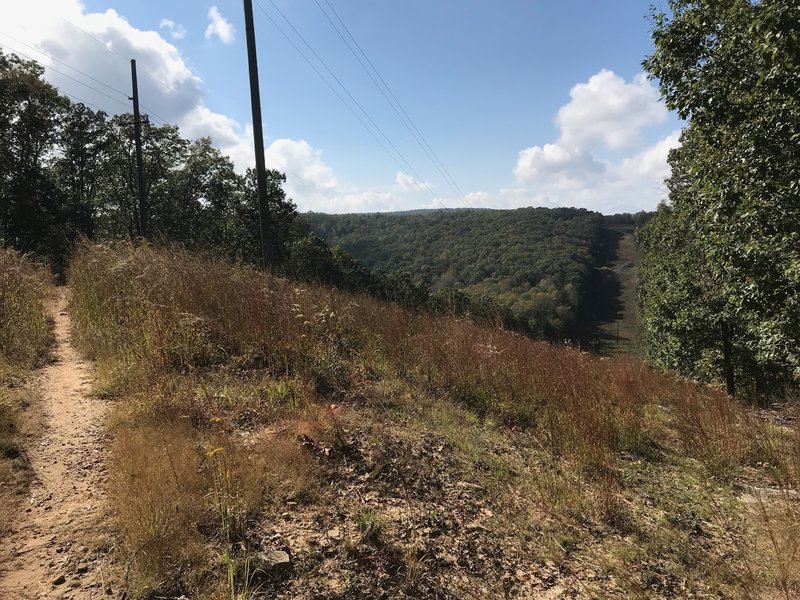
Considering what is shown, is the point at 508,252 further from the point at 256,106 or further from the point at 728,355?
the point at 256,106

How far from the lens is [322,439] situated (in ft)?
12.4

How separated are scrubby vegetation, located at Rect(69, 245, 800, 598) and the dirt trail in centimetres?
16

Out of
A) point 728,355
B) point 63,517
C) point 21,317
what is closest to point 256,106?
point 21,317

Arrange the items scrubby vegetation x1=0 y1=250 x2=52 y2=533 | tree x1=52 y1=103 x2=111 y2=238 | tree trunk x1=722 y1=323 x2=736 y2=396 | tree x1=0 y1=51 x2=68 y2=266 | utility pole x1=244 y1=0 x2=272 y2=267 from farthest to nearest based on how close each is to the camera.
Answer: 1. tree x1=52 y1=103 x2=111 y2=238
2. tree x1=0 y1=51 x2=68 y2=266
3. tree trunk x1=722 y1=323 x2=736 y2=396
4. utility pole x1=244 y1=0 x2=272 y2=267
5. scrubby vegetation x1=0 y1=250 x2=52 y2=533

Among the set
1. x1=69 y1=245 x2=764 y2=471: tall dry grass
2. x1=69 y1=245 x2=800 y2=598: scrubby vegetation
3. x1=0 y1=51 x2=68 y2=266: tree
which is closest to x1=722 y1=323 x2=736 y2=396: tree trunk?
x1=69 y1=245 x2=764 y2=471: tall dry grass

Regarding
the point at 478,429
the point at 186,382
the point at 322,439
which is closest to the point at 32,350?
the point at 186,382

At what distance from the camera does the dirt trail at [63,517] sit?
7.21ft

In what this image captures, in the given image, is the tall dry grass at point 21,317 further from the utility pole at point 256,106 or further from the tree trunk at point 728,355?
the tree trunk at point 728,355

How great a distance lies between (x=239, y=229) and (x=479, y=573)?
29863 mm

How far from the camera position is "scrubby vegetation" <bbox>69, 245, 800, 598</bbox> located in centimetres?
264

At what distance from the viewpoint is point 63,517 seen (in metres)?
2.62

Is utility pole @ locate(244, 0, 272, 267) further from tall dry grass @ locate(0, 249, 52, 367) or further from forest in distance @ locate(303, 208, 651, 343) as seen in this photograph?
forest in distance @ locate(303, 208, 651, 343)

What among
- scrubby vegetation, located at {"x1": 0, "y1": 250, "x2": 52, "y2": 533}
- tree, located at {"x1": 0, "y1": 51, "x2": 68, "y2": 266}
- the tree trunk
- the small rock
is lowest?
the tree trunk

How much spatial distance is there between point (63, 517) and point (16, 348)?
3387 millimetres
